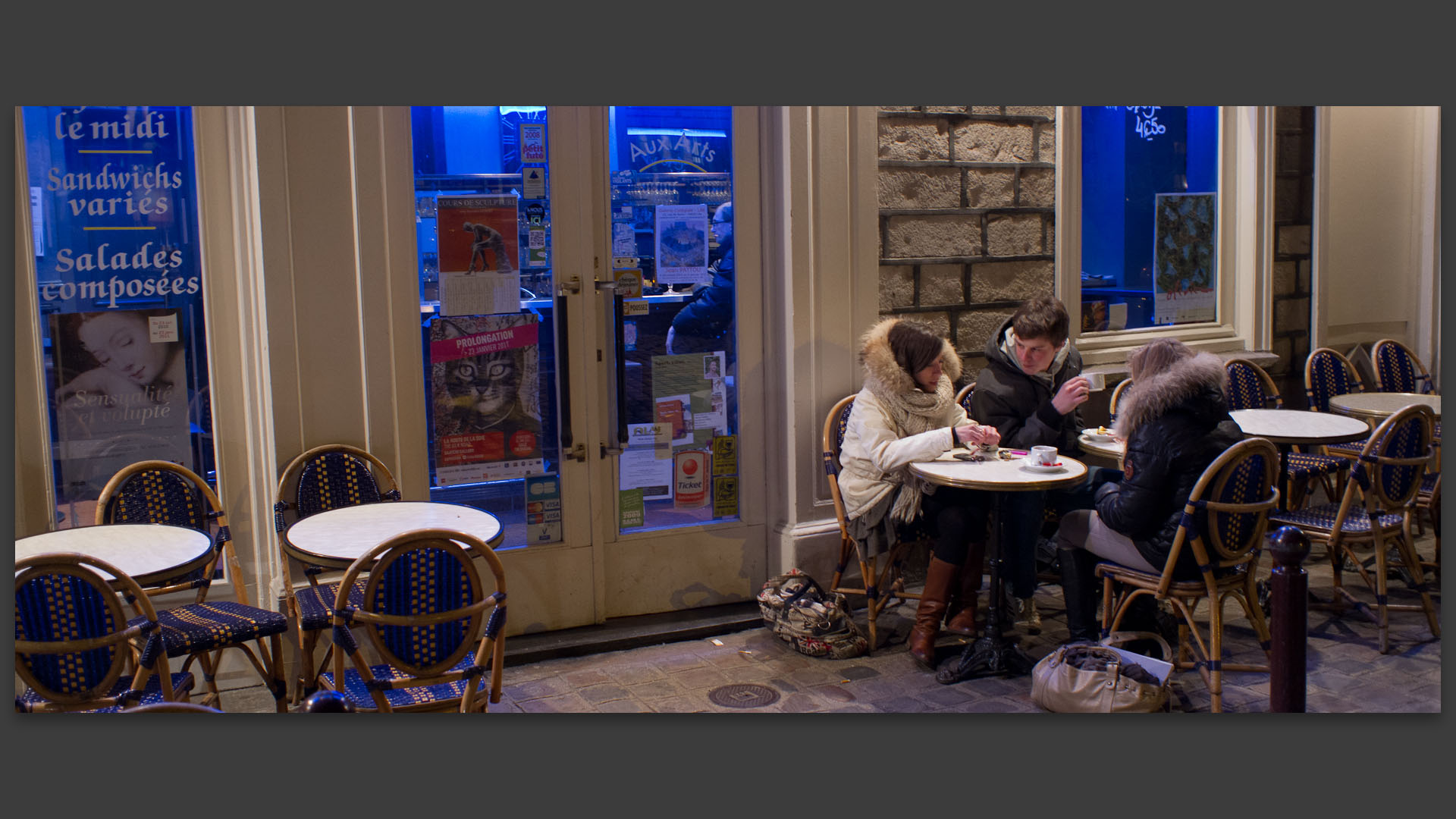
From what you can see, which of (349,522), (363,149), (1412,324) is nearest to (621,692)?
(349,522)

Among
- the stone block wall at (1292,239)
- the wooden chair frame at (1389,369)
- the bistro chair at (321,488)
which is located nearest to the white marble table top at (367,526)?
the bistro chair at (321,488)

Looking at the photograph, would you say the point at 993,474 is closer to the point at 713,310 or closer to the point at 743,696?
the point at 743,696

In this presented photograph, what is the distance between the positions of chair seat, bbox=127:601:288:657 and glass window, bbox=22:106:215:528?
0.85m

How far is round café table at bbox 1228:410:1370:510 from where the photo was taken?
16.8 ft

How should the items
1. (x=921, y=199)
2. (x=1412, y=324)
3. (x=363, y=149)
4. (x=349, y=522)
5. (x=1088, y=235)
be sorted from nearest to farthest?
(x=349, y=522), (x=363, y=149), (x=921, y=199), (x=1088, y=235), (x=1412, y=324)

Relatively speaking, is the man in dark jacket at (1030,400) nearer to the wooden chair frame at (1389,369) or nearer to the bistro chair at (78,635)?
the wooden chair frame at (1389,369)

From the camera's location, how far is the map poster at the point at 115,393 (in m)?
4.34

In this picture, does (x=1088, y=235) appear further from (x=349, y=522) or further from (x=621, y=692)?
(x=349, y=522)

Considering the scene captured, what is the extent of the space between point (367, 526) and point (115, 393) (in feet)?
3.85


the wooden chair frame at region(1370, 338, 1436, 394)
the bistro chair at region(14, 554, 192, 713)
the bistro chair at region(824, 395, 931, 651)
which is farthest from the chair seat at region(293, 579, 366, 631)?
the wooden chair frame at region(1370, 338, 1436, 394)

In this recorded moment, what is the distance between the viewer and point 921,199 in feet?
18.2

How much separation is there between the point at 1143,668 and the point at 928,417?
125 centimetres

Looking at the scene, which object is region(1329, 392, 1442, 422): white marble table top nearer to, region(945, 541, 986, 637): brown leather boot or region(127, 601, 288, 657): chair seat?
region(945, 541, 986, 637): brown leather boot

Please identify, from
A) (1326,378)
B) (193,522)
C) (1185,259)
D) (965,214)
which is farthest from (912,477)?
(1326,378)
